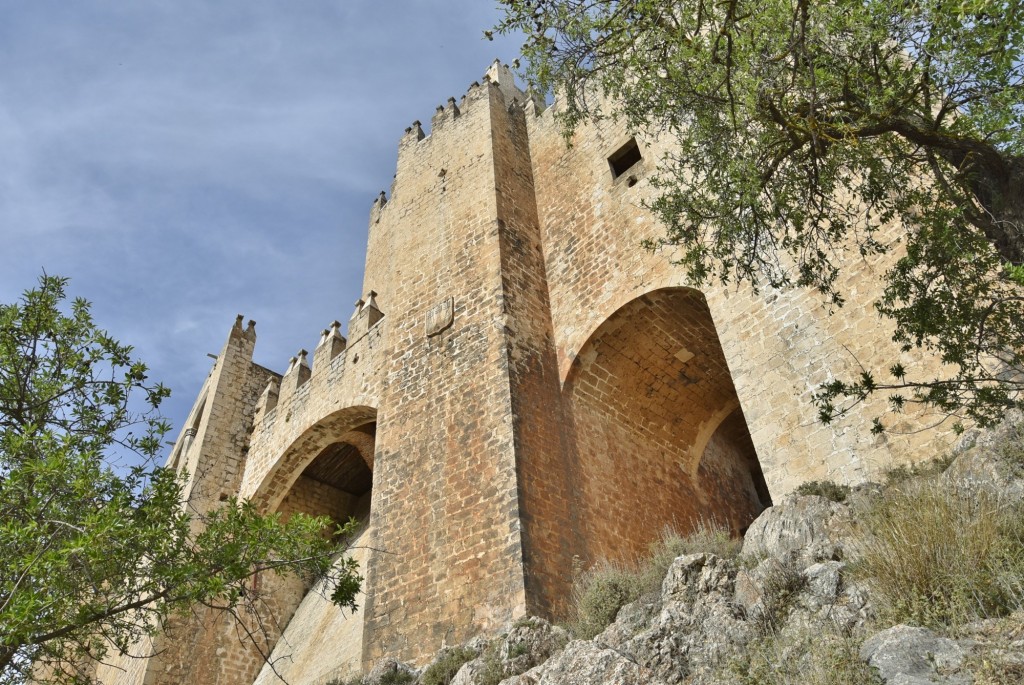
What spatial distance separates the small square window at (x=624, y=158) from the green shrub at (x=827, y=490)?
5.92 m

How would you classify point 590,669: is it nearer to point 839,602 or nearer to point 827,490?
point 839,602

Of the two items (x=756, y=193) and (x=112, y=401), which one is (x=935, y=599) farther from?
(x=112, y=401)

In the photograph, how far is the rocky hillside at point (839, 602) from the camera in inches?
151

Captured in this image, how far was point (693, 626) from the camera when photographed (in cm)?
519

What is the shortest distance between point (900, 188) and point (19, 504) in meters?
6.98

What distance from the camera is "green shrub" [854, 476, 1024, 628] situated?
407 cm

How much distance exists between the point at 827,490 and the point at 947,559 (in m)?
2.25

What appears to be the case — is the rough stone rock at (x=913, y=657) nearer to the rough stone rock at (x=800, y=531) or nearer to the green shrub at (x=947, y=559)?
the green shrub at (x=947, y=559)

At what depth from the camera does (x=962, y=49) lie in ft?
17.2

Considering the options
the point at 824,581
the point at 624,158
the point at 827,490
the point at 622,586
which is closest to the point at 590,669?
the point at 824,581

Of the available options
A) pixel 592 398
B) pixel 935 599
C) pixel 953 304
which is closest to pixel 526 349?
pixel 592 398

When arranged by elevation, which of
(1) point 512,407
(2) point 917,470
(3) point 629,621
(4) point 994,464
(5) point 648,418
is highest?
(5) point 648,418

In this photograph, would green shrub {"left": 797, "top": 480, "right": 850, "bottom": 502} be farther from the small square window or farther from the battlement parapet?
the battlement parapet

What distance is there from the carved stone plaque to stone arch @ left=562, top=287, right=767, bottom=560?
1.88 metres
